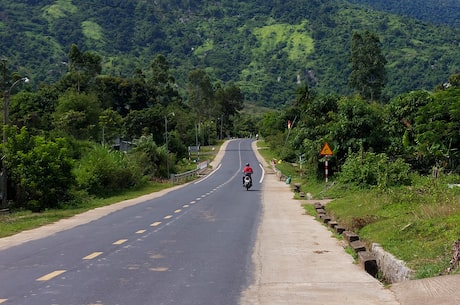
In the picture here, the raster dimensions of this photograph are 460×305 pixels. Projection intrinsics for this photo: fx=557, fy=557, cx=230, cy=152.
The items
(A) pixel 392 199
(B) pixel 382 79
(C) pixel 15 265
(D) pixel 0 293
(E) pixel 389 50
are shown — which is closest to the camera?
(D) pixel 0 293

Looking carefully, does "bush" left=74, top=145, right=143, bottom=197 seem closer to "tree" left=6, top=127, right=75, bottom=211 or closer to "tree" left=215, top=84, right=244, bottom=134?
"tree" left=6, top=127, right=75, bottom=211

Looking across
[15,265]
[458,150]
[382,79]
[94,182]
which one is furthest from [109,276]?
[382,79]

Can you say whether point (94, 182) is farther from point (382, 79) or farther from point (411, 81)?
point (411, 81)

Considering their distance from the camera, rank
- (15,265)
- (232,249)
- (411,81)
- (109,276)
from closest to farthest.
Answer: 1. (109,276)
2. (15,265)
3. (232,249)
4. (411,81)

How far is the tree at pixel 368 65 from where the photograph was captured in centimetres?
9100

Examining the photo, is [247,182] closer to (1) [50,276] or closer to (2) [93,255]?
(2) [93,255]

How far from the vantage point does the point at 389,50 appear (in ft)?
641

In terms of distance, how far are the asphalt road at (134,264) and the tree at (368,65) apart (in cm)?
7780

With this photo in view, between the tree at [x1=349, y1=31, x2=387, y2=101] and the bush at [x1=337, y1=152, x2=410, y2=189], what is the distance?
64.7 metres

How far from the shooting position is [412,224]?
11.8m

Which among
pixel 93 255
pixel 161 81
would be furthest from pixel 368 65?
pixel 93 255

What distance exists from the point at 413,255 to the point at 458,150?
80.6 ft

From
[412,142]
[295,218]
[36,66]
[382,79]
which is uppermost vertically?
[36,66]

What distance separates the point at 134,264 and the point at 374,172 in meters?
18.2
